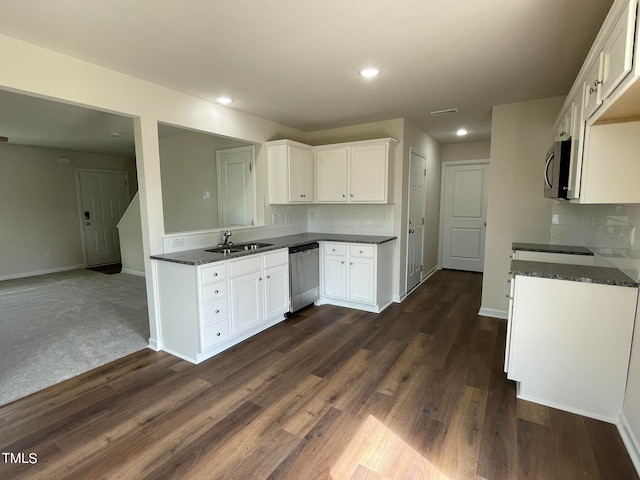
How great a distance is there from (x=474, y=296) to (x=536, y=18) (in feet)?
11.6

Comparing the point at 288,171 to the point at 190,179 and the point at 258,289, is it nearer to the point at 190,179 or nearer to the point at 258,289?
the point at 258,289

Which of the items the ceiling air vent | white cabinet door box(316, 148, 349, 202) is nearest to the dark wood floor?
white cabinet door box(316, 148, 349, 202)

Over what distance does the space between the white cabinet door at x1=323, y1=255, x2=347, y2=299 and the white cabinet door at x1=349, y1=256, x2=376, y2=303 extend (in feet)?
0.34

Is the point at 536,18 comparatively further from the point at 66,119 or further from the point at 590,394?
the point at 66,119

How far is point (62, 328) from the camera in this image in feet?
11.3

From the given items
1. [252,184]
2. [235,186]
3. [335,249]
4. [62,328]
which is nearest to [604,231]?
[335,249]

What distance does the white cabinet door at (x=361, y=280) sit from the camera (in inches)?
152

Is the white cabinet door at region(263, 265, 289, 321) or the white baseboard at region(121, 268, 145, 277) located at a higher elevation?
the white cabinet door at region(263, 265, 289, 321)

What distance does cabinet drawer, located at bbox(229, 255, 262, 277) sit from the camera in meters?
2.96

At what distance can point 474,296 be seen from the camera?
456cm

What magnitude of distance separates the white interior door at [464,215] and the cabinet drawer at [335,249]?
3.08 metres

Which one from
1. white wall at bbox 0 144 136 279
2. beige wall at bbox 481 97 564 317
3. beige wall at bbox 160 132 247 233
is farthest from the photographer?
white wall at bbox 0 144 136 279

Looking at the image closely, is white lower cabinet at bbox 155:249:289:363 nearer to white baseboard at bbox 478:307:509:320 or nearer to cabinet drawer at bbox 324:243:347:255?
cabinet drawer at bbox 324:243:347:255

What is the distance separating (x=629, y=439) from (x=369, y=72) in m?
2.90
